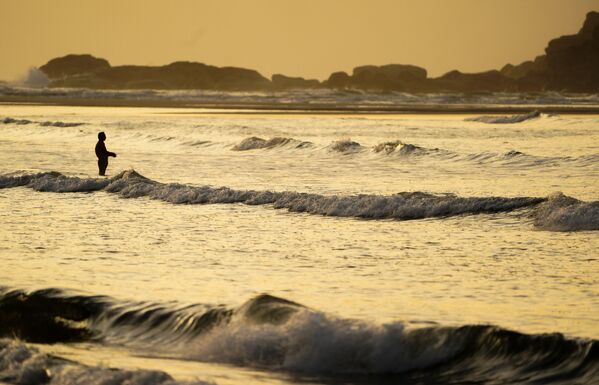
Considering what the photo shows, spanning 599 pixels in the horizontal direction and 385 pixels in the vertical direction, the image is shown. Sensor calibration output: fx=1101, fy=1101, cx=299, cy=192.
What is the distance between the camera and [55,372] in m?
10.4

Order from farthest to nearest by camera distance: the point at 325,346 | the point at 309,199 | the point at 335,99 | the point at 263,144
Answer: the point at 335,99
the point at 263,144
the point at 309,199
the point at 325,346

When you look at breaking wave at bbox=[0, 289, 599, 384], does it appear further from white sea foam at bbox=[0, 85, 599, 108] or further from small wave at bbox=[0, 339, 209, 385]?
white sea foam at bbox=[0, 85, 599, 108]

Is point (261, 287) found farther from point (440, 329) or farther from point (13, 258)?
point (13, 258)

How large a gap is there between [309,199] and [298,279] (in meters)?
8.75

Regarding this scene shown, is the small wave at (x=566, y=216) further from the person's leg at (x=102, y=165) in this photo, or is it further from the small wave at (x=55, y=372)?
the person's leg at (x=102, y=165)

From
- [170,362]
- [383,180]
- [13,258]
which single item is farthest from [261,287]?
[383,180]

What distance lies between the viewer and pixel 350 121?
2808 inches

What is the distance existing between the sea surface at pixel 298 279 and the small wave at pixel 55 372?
2cm

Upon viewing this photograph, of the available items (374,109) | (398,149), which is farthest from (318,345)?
(374,109)

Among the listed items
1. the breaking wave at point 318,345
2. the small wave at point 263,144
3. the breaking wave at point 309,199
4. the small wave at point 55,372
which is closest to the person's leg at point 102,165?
the breaking wave at point 309,199

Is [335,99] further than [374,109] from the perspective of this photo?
Yes

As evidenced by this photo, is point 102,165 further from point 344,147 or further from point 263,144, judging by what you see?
point 263,144

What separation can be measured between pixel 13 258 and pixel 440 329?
7269mm

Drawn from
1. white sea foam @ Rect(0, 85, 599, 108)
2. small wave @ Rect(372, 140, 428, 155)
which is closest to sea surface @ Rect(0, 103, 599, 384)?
small wave @ Rect(372, 140, 428, 155)
